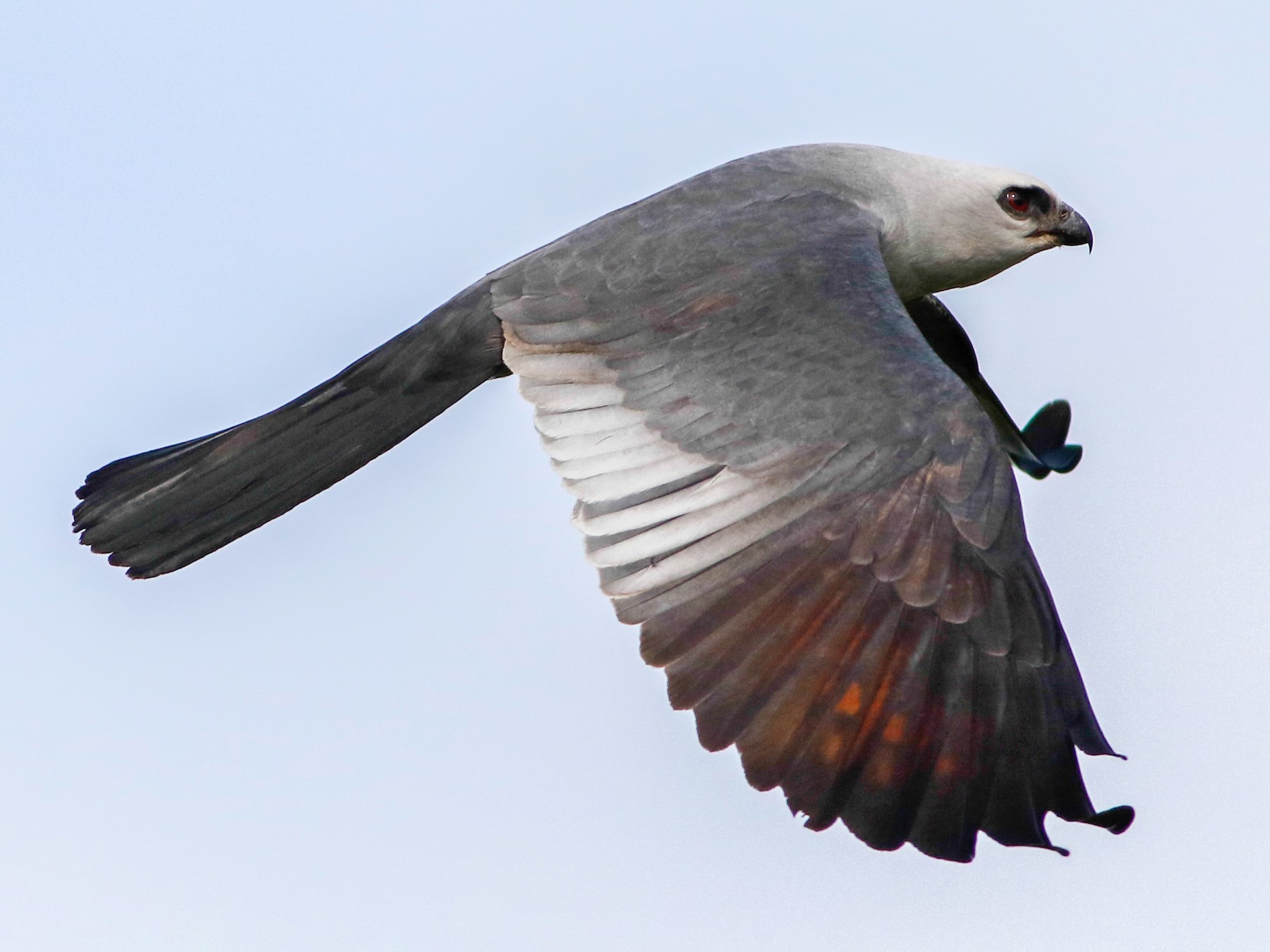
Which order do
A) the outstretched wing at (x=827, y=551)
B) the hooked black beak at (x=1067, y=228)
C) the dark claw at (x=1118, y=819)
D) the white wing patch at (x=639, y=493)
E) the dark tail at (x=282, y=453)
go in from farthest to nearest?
the hooked black beak at (x=1067, y=228) → the dark tail at (x=282, y=453) → the white wing patch at (x=639, y=493) → the outstretched wing at (x=827, y=551) → the dark claw at (x=1118, y=819)

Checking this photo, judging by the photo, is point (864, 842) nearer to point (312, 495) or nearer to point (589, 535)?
point (589, 535)

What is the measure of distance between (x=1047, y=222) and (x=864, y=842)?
157 inches

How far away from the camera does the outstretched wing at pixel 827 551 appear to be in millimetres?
5102

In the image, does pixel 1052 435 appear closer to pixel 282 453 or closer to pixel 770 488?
pixel 770 488

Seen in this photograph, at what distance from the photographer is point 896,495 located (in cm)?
547

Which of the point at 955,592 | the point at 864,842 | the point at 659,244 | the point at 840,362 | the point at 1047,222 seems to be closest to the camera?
the point at 864,842

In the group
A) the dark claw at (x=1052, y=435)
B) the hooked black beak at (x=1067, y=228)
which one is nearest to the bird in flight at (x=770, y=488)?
the hooked black beak at (x=1067, y=228)

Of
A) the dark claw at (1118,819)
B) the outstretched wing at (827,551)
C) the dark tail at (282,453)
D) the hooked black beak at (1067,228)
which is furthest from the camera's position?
the hooked black beak at (1067,228)

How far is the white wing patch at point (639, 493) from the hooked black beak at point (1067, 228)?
2.89 metres

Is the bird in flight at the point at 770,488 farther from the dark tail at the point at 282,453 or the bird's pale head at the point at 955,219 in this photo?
the bird's pale head at the point at 955,219

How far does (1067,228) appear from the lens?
26.5ft

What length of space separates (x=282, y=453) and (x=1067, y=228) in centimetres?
385

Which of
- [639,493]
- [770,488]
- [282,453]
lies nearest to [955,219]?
[770,488]

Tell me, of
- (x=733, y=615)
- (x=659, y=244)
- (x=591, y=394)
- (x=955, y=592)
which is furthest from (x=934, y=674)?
(x=659, y=244)
